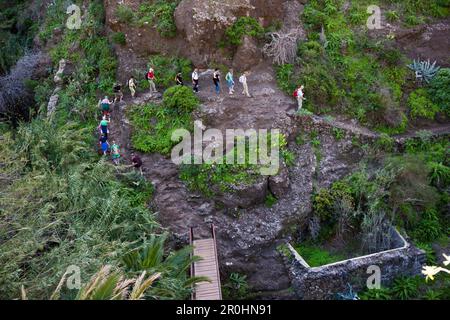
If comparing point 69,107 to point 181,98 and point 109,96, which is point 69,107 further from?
point 181,98

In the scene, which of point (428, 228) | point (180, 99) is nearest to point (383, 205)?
point (428, 228)

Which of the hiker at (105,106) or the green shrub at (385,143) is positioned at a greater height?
the hiker at (105,106)

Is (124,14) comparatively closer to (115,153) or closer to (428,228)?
(115,153)

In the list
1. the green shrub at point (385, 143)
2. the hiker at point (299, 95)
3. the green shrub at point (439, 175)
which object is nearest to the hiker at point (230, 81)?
the hiker at point (299, 95)

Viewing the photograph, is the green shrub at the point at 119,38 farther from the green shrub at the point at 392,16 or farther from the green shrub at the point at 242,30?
the green shrub at the point at 392,16
